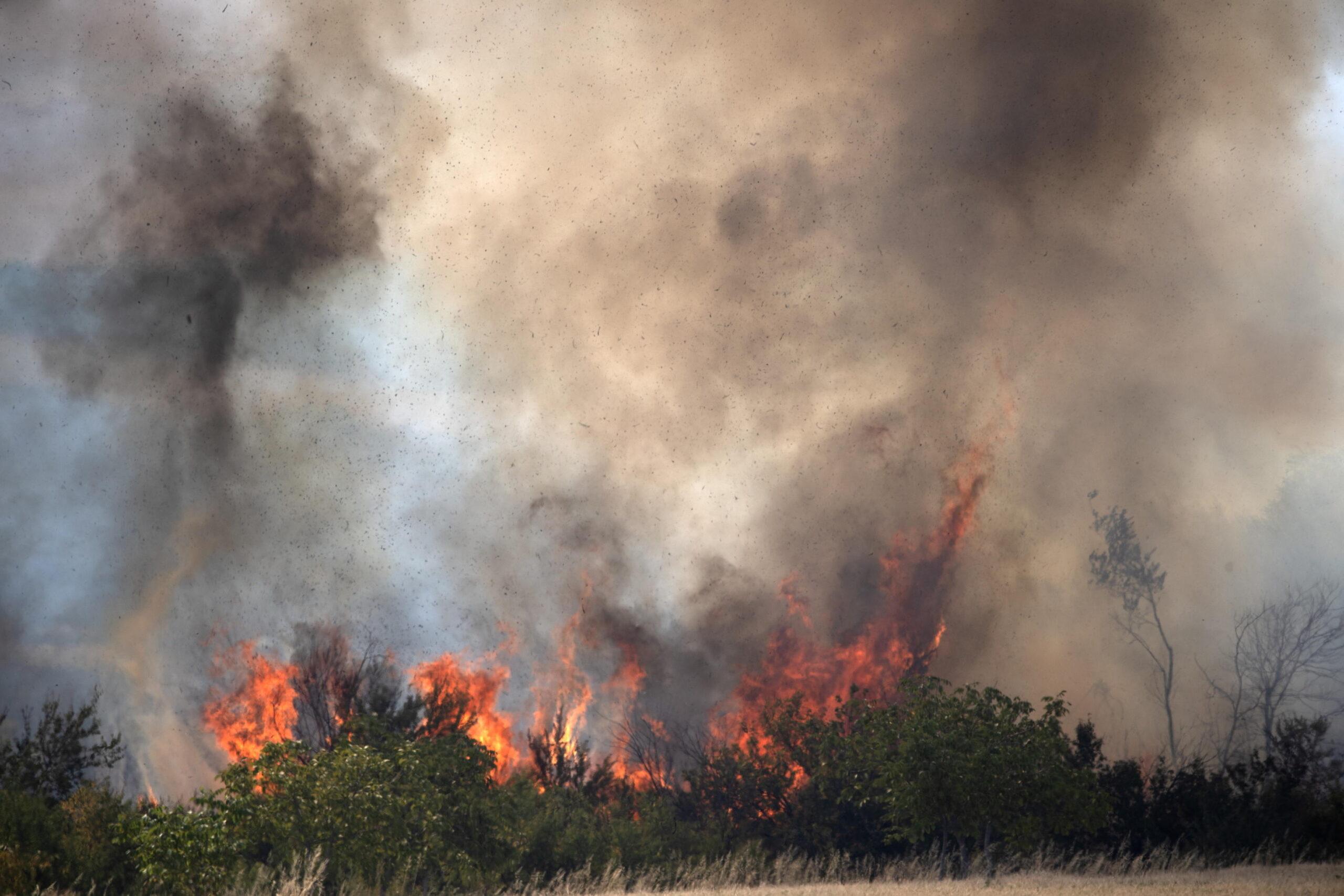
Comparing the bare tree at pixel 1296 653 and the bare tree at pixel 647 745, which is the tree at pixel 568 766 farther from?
the bare tree at pixel 1296 653

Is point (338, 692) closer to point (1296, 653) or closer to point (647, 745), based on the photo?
point (647, 745)

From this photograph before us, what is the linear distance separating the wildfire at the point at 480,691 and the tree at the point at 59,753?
1420 cm

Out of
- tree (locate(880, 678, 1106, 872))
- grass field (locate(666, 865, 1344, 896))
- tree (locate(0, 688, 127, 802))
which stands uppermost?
tree (locate(0, 688, 127, 802))

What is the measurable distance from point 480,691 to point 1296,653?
4560cm

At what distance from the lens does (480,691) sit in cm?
5916

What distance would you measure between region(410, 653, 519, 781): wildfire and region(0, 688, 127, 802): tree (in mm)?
14196

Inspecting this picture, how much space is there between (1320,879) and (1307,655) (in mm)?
42763

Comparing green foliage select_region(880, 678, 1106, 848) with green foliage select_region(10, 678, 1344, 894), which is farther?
green foliage select_region(880, 678, 1106, 848)

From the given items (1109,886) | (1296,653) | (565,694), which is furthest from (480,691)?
(1296,653)

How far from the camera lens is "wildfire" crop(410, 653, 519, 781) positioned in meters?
55.6

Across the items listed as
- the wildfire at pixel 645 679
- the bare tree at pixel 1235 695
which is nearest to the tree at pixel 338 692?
the wildfire at pixel 645 679

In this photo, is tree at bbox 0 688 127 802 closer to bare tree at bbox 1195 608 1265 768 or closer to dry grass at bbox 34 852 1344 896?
dry grass at bbox 34 852 1344 896

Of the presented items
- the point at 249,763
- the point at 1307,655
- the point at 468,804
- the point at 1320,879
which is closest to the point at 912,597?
the point at 1307,655

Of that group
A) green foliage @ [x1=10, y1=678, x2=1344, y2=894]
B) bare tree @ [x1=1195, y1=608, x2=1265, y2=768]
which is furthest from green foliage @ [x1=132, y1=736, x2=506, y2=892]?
bare tree @ [x1=1195, y1=608, x2=1265, y2=768]
